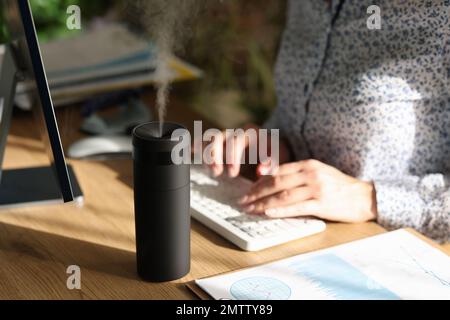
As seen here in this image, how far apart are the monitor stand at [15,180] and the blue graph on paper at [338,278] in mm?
451


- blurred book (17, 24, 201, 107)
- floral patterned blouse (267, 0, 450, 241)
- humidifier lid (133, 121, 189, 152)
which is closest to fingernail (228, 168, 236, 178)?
floral patterned blouse (267, 0, 450, 241)

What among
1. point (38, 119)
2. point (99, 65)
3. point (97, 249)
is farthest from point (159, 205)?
point (99, 65)

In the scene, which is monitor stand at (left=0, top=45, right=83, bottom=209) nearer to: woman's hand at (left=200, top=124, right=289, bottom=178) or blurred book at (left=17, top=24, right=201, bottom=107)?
woman's hand at (left=200, top=124, right=289, bottom=178)

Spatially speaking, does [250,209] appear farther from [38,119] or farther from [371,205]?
[38,119]

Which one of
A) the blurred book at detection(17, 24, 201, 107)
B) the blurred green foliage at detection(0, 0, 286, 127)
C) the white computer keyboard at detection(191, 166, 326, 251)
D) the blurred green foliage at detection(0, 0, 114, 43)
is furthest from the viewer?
the blurred green foliage at detection(0, 0, 286, 127)

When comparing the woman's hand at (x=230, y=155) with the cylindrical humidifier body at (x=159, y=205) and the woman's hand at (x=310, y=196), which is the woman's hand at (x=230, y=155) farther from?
the cylindrical humidifier body at (x=159, y=205)

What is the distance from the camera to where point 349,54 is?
1.24 metres

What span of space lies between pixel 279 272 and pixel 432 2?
0.56 meters

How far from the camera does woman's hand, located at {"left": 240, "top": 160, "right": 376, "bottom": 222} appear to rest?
1.06 meters

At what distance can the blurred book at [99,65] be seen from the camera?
1.66m

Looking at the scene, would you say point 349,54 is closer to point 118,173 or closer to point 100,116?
point 118,173

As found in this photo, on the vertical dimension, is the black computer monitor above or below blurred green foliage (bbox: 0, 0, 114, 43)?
below

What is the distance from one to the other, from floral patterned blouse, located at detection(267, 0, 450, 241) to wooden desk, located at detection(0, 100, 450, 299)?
134 mm
